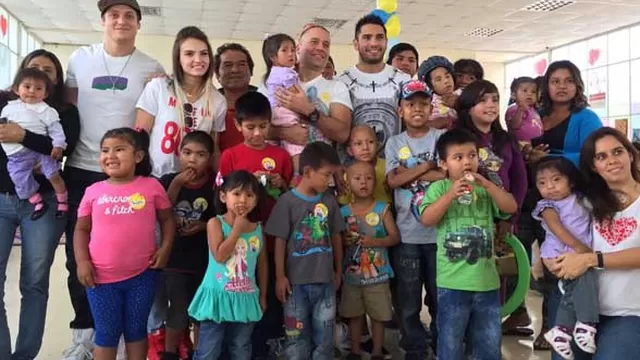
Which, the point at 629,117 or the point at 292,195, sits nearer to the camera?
the point at 292,195

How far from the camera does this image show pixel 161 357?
2785 mm

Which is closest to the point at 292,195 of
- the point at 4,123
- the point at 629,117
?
the point at 4,123

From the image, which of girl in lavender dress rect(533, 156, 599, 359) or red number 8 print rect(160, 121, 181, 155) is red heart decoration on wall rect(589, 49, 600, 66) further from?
red number 8 print rect(160, 121, 181, 155)

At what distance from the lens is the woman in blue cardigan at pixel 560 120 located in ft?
10.2

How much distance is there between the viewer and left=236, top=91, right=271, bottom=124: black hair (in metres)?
2.62

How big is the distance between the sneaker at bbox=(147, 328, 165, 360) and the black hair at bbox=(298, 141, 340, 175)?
1.12 metres

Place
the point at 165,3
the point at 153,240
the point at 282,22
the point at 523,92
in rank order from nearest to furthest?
1. the point at 153,240
2. the point at 523,92
3. the point at 165,3
4. the point at 282,22

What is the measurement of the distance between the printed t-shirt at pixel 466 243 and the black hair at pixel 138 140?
4.18 ft

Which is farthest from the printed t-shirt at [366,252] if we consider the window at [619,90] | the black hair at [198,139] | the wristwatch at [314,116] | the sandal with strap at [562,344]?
the window at [619,90]

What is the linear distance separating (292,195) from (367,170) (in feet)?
1.51

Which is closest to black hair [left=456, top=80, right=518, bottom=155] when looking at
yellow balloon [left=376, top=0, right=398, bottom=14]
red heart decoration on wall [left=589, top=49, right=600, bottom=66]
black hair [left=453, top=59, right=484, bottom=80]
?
black hair [left=453, top=59, right=484, bottom=80]

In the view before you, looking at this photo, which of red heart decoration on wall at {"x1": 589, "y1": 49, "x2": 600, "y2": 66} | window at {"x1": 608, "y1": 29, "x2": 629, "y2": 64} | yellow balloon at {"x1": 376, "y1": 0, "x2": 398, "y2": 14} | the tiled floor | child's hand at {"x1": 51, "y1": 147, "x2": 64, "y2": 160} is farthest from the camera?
red heart decoration on wall at {"x1": 589, "y1": 49, "x2": 600, "y2": 66}

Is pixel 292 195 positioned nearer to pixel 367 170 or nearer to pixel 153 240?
pixel 367 170

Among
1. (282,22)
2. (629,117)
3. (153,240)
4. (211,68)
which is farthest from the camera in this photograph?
(629,117)
